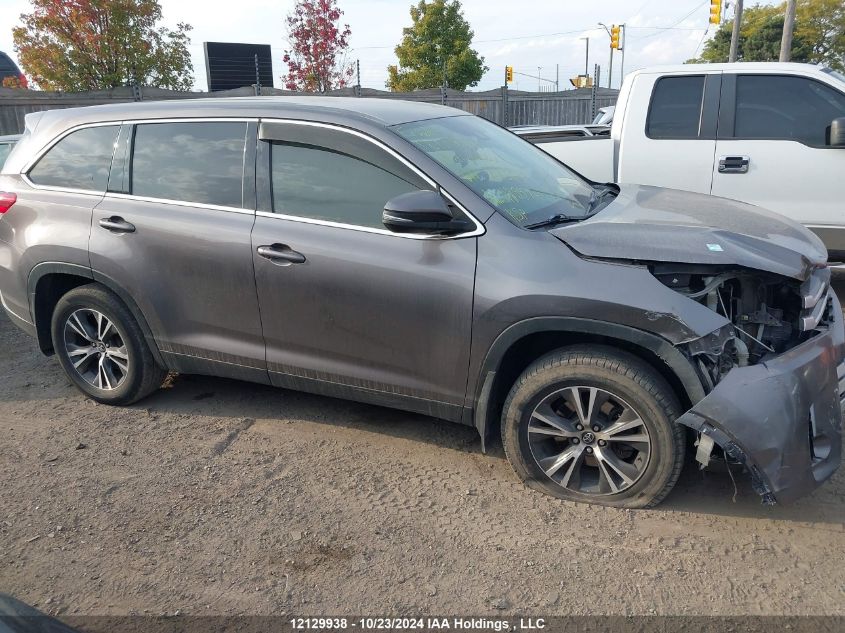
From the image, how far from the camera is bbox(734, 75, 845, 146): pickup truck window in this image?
5.89 metres

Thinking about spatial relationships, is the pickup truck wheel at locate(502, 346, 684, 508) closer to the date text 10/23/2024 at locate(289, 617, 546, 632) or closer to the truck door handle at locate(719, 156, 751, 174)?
the date text 10/23/2024 at locate(289, 617, 546, 632)

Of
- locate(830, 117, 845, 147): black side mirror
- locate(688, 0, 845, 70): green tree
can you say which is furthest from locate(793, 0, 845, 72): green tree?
locate(830, 117, 845, 147): black side mirror

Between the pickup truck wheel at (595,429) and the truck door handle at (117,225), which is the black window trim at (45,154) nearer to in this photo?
the truck door handle at (117,225)

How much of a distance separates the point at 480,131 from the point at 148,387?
8.71 ft

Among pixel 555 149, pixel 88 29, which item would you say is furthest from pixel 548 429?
pixel 88 29

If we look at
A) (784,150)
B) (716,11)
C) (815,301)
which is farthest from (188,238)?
(716,11)

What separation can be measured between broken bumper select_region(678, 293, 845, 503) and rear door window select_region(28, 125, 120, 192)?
364cm

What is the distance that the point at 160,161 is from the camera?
4.23m

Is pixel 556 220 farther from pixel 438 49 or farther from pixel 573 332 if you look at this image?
pixel 438 49

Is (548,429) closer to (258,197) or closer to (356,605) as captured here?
(356,605)

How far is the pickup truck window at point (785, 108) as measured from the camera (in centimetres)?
589

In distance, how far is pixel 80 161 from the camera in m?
4.49

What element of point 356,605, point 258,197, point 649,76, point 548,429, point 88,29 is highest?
point 88,29

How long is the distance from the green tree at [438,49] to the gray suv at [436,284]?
102ft
